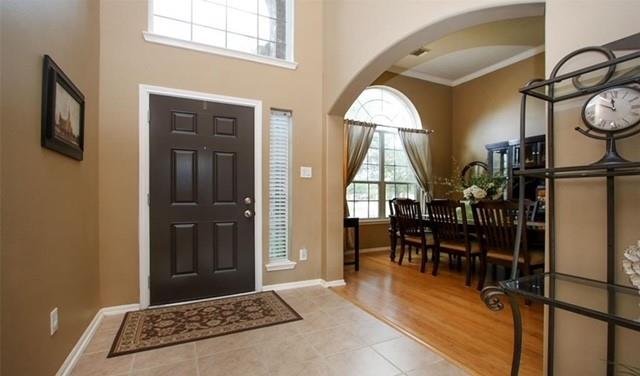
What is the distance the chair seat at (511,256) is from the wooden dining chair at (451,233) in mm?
220

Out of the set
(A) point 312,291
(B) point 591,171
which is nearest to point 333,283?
(A) point 312,291

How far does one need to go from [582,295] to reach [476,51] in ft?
14.9

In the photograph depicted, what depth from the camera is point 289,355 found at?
6.53ft

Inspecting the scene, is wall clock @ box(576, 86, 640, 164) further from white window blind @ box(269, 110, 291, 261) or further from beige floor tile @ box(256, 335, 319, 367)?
white window blind @ box(269, 110, 291, 261)

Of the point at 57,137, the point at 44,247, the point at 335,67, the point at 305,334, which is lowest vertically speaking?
the point at 305,334

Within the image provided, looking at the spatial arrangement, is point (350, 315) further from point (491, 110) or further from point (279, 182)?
point (491, 110)

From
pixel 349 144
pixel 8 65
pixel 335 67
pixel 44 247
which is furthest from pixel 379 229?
pixel 8 65

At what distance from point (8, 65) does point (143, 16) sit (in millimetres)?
1818

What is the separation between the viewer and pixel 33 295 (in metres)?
1.43

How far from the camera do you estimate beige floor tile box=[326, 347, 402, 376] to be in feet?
5.93

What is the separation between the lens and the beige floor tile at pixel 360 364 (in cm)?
Answer: 181

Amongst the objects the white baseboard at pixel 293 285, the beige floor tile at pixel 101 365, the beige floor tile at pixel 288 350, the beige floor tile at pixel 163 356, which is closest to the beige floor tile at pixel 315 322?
the beige floor tile at pixel 288 350

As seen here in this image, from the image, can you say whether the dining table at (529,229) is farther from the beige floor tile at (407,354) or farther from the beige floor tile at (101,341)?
the beige floor tile at (101,341)

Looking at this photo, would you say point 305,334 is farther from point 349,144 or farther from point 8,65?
point 349,144
